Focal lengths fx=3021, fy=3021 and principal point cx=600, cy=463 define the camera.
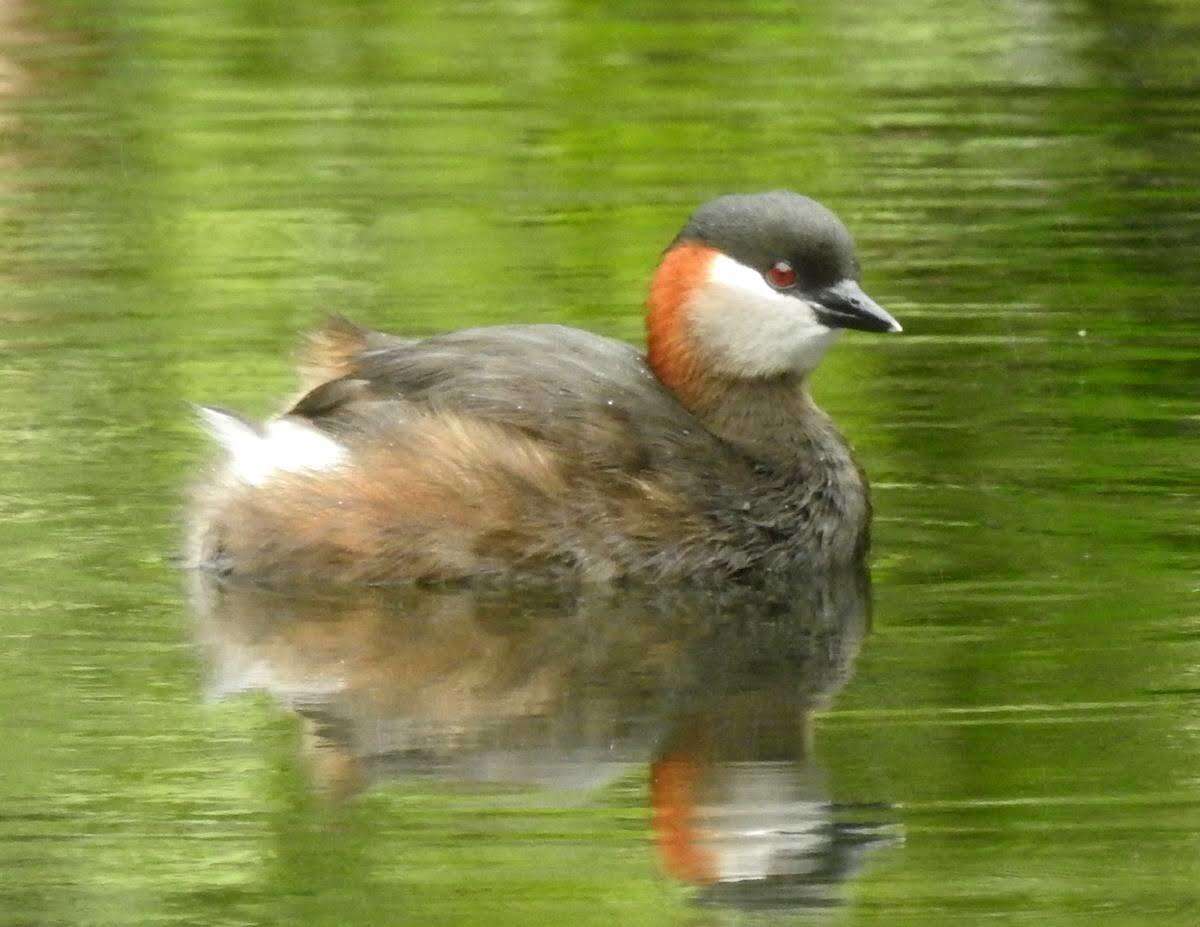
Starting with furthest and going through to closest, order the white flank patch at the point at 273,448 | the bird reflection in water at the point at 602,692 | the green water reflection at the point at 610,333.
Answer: the white flank patch at the point at 273,448, the bird reflection in water at the point at 602,692, the green water reflection at the point at 610,333

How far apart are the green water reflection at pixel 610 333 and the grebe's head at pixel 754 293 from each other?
0.62m

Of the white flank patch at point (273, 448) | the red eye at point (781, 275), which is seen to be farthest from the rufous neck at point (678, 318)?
the white flank patch at point (273, 448)

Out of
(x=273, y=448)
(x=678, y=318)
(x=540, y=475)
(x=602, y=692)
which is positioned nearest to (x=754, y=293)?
(x=678, y=318)

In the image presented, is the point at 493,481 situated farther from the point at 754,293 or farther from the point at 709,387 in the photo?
the point at 754,293

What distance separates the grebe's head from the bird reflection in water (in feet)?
2.00

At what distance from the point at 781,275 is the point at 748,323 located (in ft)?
0.49

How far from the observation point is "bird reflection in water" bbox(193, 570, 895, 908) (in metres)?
5.55

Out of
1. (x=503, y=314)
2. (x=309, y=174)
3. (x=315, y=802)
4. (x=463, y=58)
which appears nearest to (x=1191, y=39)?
(x=463, y=58)

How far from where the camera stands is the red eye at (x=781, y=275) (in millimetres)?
7527

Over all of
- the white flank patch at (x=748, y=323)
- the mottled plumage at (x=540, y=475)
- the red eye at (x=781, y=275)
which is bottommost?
the mottled plumage at (x=540, y=475)

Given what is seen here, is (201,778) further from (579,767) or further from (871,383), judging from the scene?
(871,383)

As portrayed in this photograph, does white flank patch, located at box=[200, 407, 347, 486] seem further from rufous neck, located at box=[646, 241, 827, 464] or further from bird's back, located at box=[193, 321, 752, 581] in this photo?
rufous neck, located at box=[646, 241, 827, 464]

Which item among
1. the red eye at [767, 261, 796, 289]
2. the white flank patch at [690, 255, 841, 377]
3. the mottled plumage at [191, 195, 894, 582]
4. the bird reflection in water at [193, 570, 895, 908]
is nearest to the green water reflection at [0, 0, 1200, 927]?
the bird reflection in water at [193, 570, 895, 908]

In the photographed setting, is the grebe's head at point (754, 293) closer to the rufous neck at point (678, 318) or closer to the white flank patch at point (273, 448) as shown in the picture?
the rufous neck at point (678, 318)
